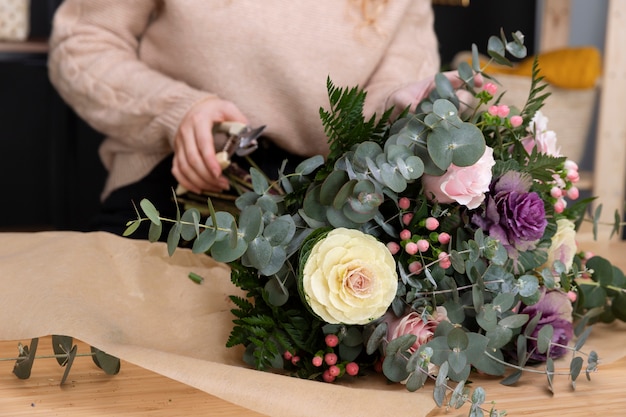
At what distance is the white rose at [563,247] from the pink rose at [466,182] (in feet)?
0.41

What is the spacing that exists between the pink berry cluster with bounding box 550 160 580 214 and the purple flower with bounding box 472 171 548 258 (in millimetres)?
66

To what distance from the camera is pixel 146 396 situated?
24.5 inches

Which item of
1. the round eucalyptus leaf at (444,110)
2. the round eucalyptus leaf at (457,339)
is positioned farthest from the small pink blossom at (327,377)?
the round eucalyptus leaf at (444,110)

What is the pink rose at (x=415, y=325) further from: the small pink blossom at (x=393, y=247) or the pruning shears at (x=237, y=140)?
the pruning shears at (x=237, y=140)

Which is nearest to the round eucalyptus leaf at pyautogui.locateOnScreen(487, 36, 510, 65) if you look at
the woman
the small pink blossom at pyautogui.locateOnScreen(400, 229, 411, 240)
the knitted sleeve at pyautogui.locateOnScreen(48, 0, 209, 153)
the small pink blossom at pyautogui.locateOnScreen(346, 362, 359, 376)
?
the small pink blossom at pyautogui.locateOnScreen(400, 229, 411, 240)

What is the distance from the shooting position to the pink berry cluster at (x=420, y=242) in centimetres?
65

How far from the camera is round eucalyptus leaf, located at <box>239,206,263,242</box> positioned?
0.60 metres

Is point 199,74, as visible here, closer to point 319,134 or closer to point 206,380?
point 319,134

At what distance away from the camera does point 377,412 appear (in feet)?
1.89

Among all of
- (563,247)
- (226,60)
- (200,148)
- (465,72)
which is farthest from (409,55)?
(563,247)

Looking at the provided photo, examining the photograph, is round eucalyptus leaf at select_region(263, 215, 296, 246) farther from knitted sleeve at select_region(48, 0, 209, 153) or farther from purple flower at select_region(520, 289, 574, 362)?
knitted sleeve at select_region(48, 0, 209, 153)

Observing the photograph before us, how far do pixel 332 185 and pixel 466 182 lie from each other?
105 mm

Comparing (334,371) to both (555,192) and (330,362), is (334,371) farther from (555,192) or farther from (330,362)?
(555,192)

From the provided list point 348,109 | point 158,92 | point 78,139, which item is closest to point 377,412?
point 348,109
